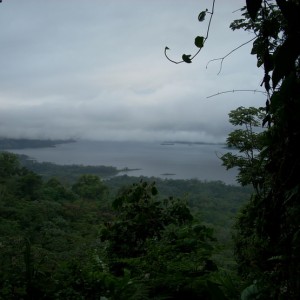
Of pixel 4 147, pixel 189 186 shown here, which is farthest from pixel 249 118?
pixel 4 147

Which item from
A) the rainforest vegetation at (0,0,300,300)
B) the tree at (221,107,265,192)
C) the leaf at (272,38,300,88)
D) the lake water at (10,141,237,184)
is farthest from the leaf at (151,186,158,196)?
the lake water at (10,141,237,184)

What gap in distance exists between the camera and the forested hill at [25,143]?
135 metres

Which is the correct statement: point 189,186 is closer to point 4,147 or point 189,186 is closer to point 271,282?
point 271,282

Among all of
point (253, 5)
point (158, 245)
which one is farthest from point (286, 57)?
point (158, 245)

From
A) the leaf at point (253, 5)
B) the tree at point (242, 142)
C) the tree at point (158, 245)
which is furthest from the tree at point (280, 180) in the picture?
the tree at point (242, 142)

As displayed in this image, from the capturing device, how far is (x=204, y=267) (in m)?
2.40

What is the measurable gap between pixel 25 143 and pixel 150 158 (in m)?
65.6

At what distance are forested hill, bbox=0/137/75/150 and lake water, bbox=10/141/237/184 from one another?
16.8 feet

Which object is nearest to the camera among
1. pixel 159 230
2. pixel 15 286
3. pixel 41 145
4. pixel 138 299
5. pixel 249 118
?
pixel 138 299

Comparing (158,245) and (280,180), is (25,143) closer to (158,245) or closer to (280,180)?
(158,245)

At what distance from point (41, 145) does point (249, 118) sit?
15424 cm

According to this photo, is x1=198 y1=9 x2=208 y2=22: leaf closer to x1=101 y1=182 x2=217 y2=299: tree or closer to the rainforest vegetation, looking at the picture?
the rainforest vegetation

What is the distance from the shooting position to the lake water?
84.8m

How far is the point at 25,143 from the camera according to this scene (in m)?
148
